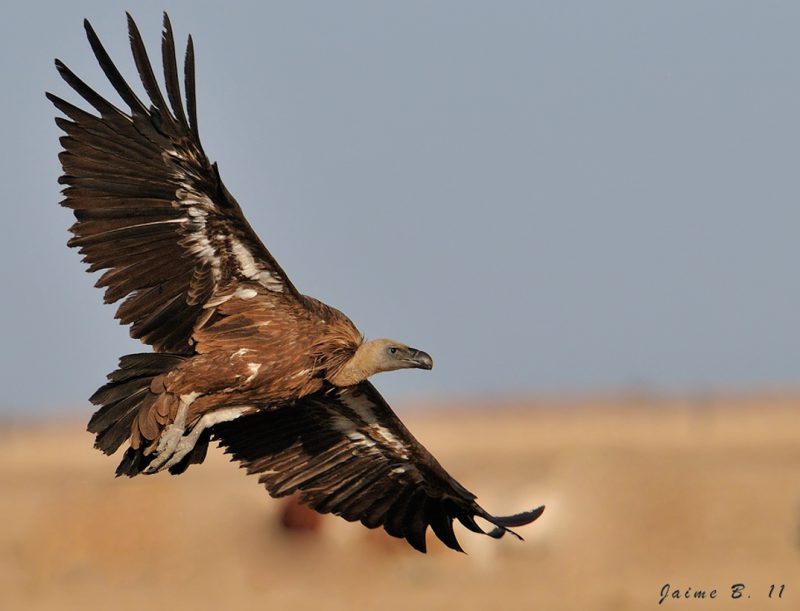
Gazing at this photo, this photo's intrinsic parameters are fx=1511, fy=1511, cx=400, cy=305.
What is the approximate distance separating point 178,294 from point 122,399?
800mm

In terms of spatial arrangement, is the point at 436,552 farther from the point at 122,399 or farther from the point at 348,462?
the point at 122,399

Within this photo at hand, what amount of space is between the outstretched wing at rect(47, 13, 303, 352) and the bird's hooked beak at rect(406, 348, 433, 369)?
49.7 inches

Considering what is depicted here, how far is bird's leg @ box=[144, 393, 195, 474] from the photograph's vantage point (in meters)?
10.0

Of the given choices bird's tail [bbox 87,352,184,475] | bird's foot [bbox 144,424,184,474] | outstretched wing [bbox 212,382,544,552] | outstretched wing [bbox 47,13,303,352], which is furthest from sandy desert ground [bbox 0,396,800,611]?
outstretched wing [bbox 47,13,303,352]

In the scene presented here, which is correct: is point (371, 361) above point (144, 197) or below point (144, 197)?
below

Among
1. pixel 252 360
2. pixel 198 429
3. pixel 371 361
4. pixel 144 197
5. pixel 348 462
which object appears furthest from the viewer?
pixel 348 462

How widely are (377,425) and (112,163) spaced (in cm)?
302

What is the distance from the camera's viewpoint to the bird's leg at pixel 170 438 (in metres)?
10.0

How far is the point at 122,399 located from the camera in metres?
9.88

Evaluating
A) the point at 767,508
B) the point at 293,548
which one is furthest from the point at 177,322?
the point at 767,508

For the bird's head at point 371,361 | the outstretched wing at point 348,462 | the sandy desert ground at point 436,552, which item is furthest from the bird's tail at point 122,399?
the sandy desert ground at point 436,552

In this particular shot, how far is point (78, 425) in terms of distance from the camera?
56.8 meters

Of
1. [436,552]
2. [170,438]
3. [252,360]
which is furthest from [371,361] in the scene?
[436,552]

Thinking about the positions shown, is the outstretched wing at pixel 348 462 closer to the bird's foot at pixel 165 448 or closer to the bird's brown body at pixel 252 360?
the bird's brown body at pixel 252 360
